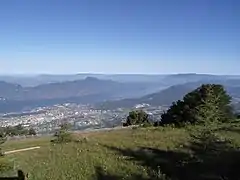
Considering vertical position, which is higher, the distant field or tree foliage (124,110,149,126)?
the distant field

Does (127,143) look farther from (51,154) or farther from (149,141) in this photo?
(51,154)

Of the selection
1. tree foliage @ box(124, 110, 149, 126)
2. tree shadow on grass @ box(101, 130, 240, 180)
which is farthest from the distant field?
tree foliage @ box(124, 110, 149, 126)

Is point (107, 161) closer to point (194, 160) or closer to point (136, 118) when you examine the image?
point (194, 160)

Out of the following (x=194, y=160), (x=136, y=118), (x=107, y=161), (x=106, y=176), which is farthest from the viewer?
(x=136, y=118)

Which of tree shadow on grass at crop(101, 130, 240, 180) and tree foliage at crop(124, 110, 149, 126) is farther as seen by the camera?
tree foliage at crop(124, 110, 149, 126)

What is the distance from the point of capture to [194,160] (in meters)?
21.5

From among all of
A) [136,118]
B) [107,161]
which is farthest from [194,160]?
[136,118]

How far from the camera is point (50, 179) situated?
18.3m

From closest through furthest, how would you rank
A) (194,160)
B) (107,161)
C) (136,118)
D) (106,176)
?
(106,176) < (194,160) < (107,161) < (136,118)

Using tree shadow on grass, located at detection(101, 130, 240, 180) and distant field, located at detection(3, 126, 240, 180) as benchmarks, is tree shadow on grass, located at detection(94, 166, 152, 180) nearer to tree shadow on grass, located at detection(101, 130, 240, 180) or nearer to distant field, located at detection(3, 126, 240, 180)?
distant field, located at detection(3, 126, 240, 180)

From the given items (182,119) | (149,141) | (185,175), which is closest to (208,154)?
(185,175)

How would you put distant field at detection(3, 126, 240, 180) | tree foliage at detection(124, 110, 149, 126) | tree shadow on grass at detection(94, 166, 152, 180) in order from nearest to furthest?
1. tree shadow on grass at detection(94, 166, 152, 180)
2. distant field at detection(3, 126, 240, 180)
3. tree foliage at detection(124, 110, 149, 126)

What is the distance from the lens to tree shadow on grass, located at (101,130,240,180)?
18.5 meters

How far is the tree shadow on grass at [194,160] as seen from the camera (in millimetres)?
18500
